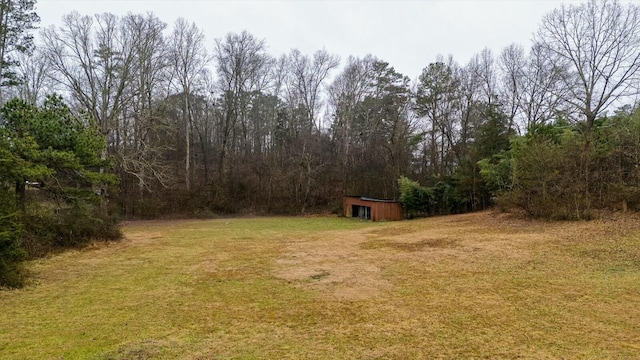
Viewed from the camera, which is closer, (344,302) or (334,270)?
(344,302)

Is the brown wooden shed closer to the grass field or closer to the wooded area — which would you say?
the wooded area

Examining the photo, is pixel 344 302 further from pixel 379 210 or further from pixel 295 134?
pixel 295 134

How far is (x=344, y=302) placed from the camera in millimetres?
5875

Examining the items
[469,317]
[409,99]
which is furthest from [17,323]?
[409,99]

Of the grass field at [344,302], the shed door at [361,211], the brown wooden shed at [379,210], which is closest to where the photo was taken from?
the grass field at [344,302]

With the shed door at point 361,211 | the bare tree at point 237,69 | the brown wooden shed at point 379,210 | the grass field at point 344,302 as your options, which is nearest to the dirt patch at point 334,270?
the grass field at point 344,302

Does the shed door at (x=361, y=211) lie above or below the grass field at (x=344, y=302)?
above

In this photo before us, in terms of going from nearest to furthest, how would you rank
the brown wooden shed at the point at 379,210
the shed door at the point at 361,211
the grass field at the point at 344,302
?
the grass field at the point at 344,302
the brown wooden shed at the point at 379,210
the shed door at the point at 361,211

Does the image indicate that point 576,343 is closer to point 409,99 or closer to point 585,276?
point 585,276

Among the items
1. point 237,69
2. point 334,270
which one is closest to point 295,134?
point 237,69

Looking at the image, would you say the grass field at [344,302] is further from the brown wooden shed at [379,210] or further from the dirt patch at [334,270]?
the brown wooden shed at [379,210]

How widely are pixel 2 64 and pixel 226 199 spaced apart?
1416 centimetres

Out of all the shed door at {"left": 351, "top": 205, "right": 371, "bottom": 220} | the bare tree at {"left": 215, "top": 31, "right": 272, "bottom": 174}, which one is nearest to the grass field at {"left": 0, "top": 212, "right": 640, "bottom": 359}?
the shed door at {"left": 351, "top": 205, "right": 371, "bottom": 220}

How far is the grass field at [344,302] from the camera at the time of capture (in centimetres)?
414
